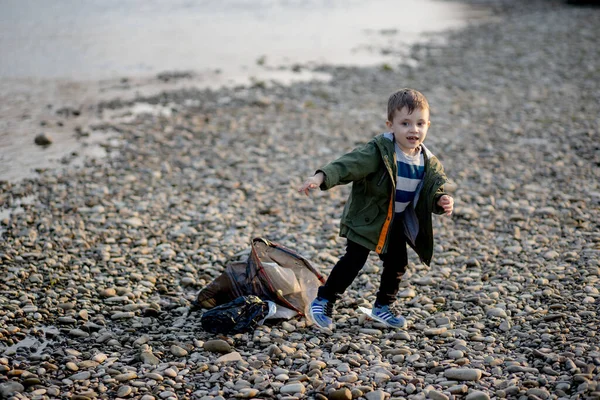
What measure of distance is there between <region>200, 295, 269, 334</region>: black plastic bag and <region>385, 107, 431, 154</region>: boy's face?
1.91 m

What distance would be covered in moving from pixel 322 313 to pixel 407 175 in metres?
1.46

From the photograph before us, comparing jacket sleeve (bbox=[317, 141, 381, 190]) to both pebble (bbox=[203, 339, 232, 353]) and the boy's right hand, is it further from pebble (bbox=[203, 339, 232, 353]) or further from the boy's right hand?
pebble (bbox=[203, 339, 232, 353])

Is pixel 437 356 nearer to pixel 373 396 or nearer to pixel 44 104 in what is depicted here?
pixel 373 396

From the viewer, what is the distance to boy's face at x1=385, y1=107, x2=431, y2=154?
16.8 ft

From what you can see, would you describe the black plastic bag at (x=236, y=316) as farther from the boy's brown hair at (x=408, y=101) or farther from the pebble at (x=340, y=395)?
the boy's brown hair at (x=408, y=101)

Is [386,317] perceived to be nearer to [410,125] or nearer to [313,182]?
[313,182]

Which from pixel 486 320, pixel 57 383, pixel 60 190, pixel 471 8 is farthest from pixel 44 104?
pixel 471 8

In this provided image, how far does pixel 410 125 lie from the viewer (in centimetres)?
514

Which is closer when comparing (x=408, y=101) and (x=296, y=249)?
(x=408, y=101)

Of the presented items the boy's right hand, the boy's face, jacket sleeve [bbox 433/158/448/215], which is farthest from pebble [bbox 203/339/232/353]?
the boy's face

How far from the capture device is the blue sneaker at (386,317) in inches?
227

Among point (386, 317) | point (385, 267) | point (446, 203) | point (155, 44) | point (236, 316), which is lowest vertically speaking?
point (386, 317)

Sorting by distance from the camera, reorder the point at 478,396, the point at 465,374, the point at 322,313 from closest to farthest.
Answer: the point at 478,396
the point at 465,374
the point at 322,313

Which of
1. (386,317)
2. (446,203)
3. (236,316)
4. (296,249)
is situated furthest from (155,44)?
(446,203)
